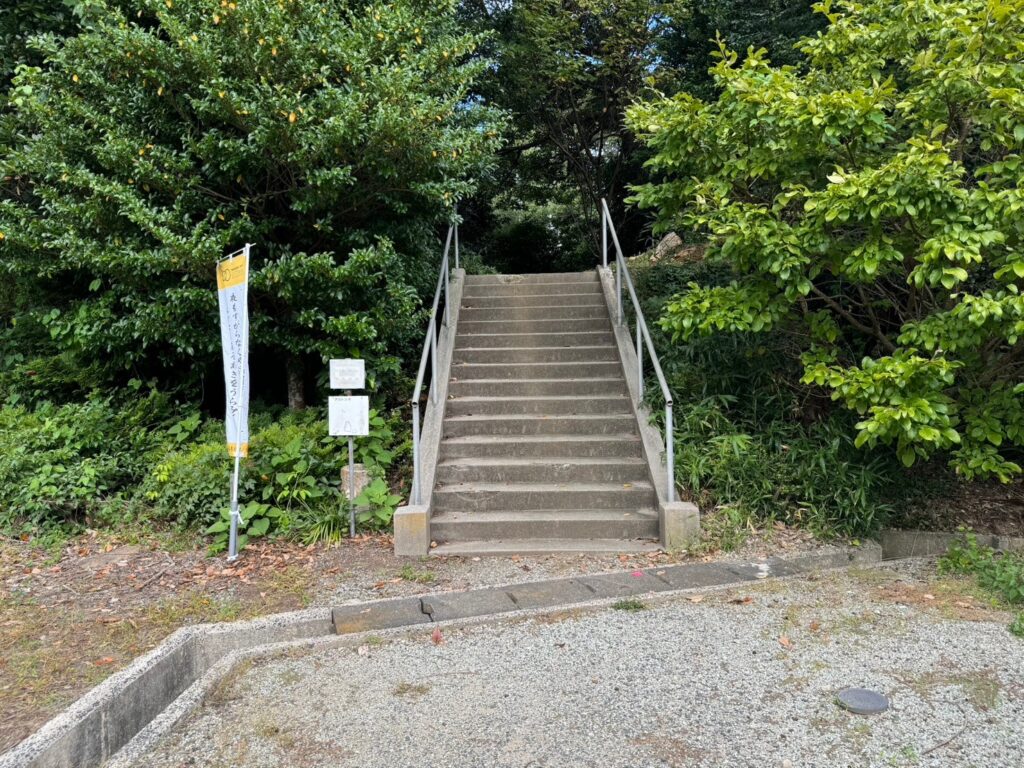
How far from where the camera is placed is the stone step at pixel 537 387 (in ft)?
20.6

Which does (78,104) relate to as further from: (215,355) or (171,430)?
(171,430)

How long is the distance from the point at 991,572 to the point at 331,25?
6.17 metres

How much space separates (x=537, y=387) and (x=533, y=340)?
1.03 meters

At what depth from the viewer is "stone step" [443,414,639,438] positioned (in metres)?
5.75

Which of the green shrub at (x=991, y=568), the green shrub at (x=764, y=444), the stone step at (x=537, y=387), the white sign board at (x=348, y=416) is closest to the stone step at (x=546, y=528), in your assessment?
the green shrub at (x=764, y=444)

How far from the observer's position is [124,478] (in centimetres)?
551

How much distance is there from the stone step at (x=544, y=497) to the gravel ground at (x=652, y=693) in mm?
1312

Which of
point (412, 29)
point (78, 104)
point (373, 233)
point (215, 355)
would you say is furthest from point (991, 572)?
point (78, 104)

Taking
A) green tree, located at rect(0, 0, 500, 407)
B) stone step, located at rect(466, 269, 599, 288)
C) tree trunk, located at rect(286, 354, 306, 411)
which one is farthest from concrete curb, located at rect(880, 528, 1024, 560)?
tree trunk, located at rect(286, 354, 306, 411)

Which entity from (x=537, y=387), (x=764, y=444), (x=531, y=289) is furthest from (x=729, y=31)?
(x=764, y=444)

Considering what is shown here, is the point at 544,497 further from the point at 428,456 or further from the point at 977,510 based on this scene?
the point at 977,510

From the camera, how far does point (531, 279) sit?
873 centimetres

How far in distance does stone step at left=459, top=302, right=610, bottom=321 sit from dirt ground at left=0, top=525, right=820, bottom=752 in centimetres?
358

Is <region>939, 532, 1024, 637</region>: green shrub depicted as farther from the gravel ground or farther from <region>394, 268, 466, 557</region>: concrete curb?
<region>394, 268, 466, 557</region>: concrete curb
